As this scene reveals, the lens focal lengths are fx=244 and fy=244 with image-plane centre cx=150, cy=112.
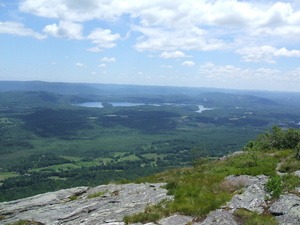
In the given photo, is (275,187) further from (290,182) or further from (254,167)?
(254,167)

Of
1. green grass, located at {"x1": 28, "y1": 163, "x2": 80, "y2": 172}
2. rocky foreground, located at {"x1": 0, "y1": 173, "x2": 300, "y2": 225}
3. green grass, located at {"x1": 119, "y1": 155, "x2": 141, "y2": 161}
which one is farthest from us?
green grass, located at {"x1": 119, "y1": 155, "x2": 141, "y2": 161}

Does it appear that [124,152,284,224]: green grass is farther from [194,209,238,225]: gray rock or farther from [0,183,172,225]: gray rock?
[0,183,172,225]: gray rock

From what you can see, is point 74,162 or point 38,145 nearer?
point 74,162

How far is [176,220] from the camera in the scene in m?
11.0

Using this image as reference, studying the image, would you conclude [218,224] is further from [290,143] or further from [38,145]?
[38,145]

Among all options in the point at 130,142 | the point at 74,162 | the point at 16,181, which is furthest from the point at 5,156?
the point at 130,142

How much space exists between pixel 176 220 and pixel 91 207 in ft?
19.2

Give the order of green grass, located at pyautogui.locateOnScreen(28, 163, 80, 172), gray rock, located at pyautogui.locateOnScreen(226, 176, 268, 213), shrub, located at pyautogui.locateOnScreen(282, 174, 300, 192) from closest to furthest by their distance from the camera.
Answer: gray rock, located at pyautogui.locateOnScreen(226, 176, 268, 213), shrub, located at pyautogui.locateOnScreen(282, 174, 300, 192), green grass, located at pyautogui.locateOnScreen(28, 163, 80, 172)

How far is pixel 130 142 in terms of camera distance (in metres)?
185

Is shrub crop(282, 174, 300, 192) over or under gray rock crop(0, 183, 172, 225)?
over

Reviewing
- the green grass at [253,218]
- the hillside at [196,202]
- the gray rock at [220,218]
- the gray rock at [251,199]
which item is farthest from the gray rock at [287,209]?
the gray rock at [220,218]

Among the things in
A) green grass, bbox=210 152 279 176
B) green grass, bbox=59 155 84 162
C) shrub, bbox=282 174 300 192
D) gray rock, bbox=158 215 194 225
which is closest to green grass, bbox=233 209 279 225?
gray rock, bbox=158 215 194 225

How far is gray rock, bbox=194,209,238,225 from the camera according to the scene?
1018cm

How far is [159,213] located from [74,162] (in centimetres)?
12762
